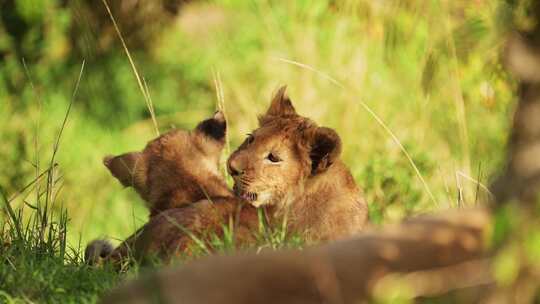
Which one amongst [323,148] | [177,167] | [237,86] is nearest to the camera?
[323,148]

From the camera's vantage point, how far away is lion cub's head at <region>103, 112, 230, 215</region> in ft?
20.1

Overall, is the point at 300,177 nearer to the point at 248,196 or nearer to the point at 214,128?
the point at 248,196

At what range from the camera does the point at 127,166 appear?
639 centimetres

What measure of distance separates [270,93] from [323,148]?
4.46 meters

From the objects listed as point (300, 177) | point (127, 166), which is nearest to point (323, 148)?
point (300, 177)

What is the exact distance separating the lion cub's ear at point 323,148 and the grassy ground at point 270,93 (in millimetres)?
2042

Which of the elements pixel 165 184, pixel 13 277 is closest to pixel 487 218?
pixel 13 277

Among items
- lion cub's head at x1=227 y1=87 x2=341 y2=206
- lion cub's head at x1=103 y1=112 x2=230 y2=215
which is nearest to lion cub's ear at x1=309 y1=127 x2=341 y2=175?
lion cub's head at x1=227 y1=87 x2=341 y2=206

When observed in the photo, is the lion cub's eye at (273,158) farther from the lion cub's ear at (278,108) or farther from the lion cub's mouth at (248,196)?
the lion cub's ear at (278,108)

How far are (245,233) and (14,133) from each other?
581cm

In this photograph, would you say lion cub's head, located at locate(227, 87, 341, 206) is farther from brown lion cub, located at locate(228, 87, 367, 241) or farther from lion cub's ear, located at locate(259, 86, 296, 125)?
lion cub's ear, located at locate(259, 86, 296, 125)

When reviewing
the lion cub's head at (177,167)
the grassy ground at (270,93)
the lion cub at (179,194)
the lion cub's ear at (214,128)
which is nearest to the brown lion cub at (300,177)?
the lion cub at (179,194)

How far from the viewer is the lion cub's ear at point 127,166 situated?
6.40 metres

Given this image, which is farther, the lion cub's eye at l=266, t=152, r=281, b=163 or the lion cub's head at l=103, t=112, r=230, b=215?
the lion cub's head at l=103, t=112, r=230, b=215
